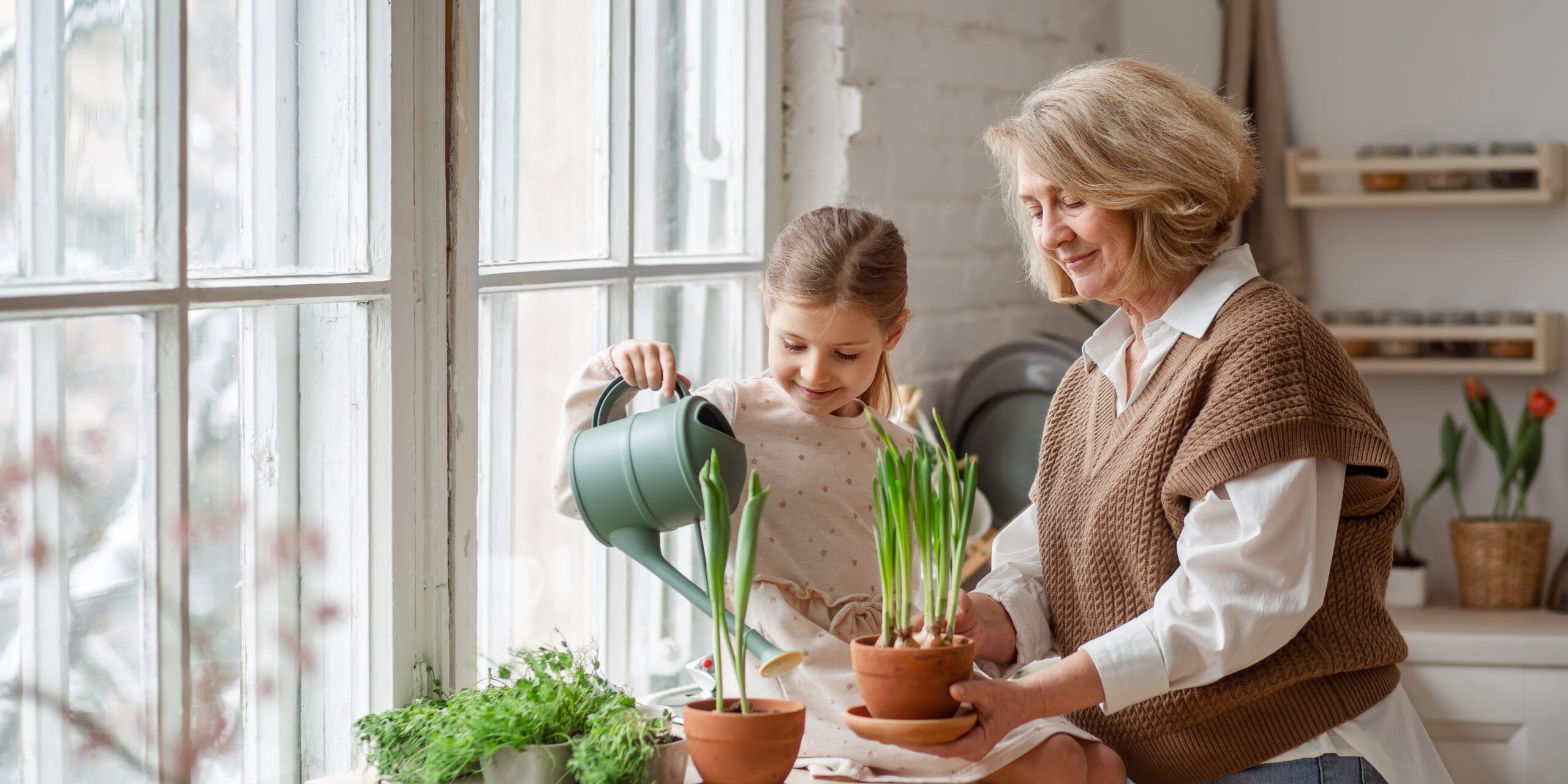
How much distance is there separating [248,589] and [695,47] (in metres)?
1.07

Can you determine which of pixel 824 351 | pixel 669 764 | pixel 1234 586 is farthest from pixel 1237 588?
pixel 669 764

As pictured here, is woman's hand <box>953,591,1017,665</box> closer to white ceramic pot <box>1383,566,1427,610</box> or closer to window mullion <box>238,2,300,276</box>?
window mullion <box>238,2,300,276</box>

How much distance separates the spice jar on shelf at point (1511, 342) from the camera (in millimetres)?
2846

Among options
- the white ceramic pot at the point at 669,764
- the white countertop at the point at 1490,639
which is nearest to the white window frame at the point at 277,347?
the white ceramic pot at the point at 669,764

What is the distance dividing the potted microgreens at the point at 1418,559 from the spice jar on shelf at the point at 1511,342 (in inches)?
6.5

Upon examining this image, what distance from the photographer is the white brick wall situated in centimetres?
228

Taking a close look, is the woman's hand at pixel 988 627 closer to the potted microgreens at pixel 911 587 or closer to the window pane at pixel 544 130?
the potted microgreens at pixel 911 587

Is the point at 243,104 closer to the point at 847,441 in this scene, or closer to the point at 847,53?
the point at 847,441

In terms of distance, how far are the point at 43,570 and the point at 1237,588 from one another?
1.10 m

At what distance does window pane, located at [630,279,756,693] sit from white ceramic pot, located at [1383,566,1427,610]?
62.3 inches

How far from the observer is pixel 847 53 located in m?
2.26

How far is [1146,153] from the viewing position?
4.62ft

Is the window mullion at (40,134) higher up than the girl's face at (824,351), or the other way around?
the window mullion at (40,134)

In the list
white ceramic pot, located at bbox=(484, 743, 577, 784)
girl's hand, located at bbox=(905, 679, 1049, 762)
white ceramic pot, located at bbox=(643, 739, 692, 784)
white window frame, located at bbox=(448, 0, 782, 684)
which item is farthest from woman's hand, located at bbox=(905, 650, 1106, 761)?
white window frame, located at bbox=(448, 0, 782, 684)
